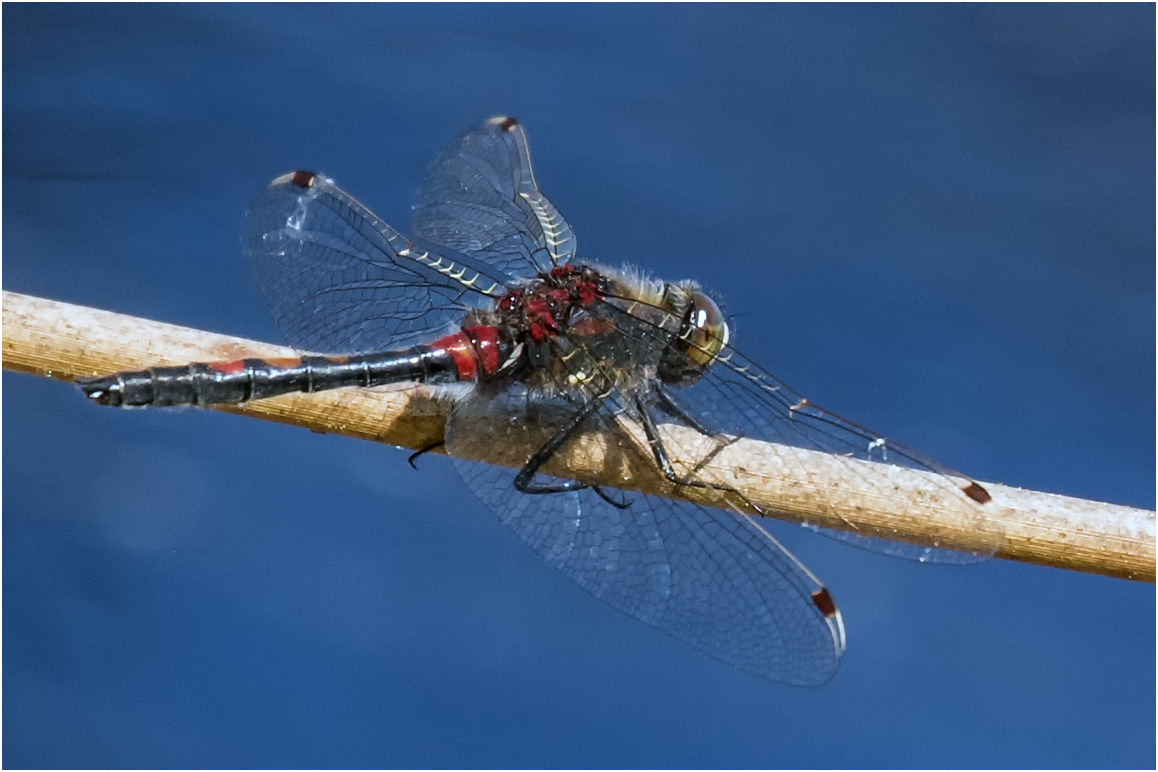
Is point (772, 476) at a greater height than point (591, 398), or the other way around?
→ point (591, 398)

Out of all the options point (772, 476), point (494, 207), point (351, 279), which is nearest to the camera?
point (772, 476)

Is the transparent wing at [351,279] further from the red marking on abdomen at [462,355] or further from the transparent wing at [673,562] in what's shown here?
the transparent wing at [673,562]

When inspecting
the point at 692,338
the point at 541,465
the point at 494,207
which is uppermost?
the point at 494,207

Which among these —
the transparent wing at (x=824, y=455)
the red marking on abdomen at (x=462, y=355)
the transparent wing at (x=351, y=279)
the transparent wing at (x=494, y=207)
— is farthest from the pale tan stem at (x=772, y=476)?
the transparent wing at (x=494, y=207)

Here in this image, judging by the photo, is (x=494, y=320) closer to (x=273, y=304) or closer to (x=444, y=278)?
(x=444, y=278)

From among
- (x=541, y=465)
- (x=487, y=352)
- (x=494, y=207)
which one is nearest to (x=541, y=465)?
(x=541, y=465)

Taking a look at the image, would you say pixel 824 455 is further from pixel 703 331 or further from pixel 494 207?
pixel 494 207

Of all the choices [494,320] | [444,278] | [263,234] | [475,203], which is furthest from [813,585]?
[263,234]

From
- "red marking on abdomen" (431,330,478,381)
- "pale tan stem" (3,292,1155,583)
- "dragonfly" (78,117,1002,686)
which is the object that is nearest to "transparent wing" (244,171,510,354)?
"dragonfly" (78,117,1002,686)
